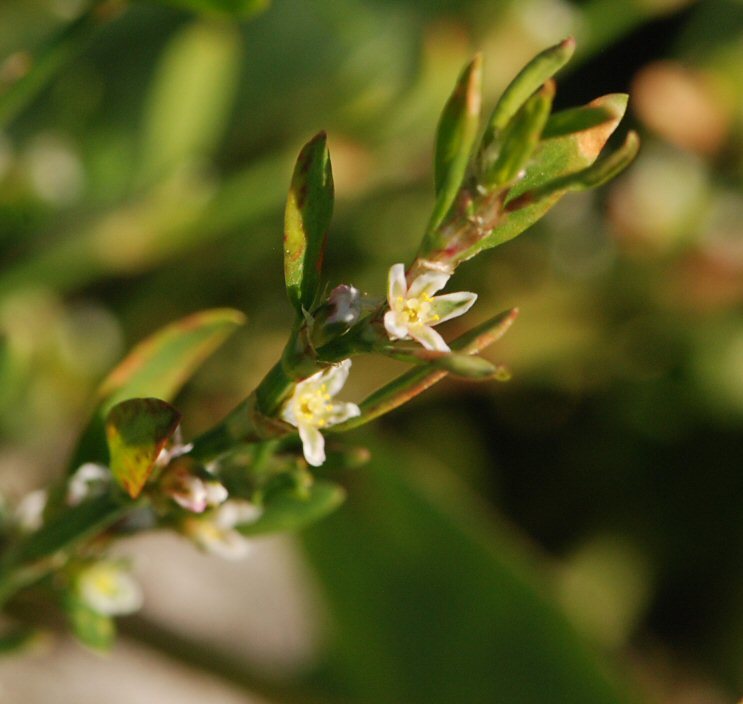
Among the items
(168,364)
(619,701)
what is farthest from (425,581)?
(168,364)

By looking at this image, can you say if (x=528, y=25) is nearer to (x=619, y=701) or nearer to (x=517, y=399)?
(x=517, y=399)

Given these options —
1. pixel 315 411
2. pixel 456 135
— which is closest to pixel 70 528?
pixel 315 411

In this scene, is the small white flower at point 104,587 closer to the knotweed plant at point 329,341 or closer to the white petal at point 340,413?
the knotweed plant at point 329,341

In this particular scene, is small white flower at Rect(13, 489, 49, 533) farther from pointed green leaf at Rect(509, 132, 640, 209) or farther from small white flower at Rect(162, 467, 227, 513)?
pointed green leaf at Rect(509, 132, 640, 209)

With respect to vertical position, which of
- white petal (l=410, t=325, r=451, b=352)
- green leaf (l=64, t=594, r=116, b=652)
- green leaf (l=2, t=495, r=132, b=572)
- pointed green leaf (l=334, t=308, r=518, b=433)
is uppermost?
white petal (l=410, t=325, r=451, b=352)

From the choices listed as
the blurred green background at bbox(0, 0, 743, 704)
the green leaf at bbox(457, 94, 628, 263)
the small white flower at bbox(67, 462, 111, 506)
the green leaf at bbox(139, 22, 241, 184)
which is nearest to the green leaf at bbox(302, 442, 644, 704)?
the blurred green background at bbox(0, 0, 743, 704)

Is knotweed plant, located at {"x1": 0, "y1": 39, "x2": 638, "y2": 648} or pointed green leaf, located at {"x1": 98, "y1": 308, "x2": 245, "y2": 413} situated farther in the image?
pointed green leaf, located at {"x1": 98, "y1": 308, "x2": 245, "y2": 413}

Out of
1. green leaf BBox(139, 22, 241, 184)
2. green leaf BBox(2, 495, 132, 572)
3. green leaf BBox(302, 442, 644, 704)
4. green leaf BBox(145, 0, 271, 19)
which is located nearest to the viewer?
green leaf BBox(2, 495, 132, 572)
